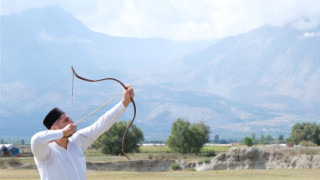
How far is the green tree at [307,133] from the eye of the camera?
120 m

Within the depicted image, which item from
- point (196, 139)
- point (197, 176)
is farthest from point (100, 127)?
point (196, 139)

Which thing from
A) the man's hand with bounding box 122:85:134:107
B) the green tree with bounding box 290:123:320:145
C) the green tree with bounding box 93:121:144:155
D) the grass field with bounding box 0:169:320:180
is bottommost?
the grass field with bounding box 0:169:320:180

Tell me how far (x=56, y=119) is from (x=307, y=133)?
121730 millimetres

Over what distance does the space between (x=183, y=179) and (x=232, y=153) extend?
2551 centimetres

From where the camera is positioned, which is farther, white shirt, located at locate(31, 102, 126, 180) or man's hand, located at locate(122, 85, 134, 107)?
man's hand, located at locate(122, 85, 134, 107)

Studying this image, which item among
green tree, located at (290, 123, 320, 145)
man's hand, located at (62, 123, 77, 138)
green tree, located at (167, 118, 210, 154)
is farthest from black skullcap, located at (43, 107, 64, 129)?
green tree, located at (290, 123, 320, 145)

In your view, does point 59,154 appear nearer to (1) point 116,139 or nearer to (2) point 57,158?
(2) point 57,158

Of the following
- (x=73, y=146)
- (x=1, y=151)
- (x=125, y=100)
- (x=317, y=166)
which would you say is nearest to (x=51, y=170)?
(x=73, y=146)

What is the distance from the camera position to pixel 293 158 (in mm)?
52938

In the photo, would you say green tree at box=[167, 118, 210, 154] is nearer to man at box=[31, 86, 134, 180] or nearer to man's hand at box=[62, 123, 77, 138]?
man at box=[31, 86, 134, 180]

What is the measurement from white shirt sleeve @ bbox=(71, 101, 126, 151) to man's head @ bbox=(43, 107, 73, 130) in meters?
0.41

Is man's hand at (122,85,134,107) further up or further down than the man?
further up

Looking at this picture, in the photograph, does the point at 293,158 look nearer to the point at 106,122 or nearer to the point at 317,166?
the point at 317,166

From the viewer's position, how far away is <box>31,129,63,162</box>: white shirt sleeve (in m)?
6.19
